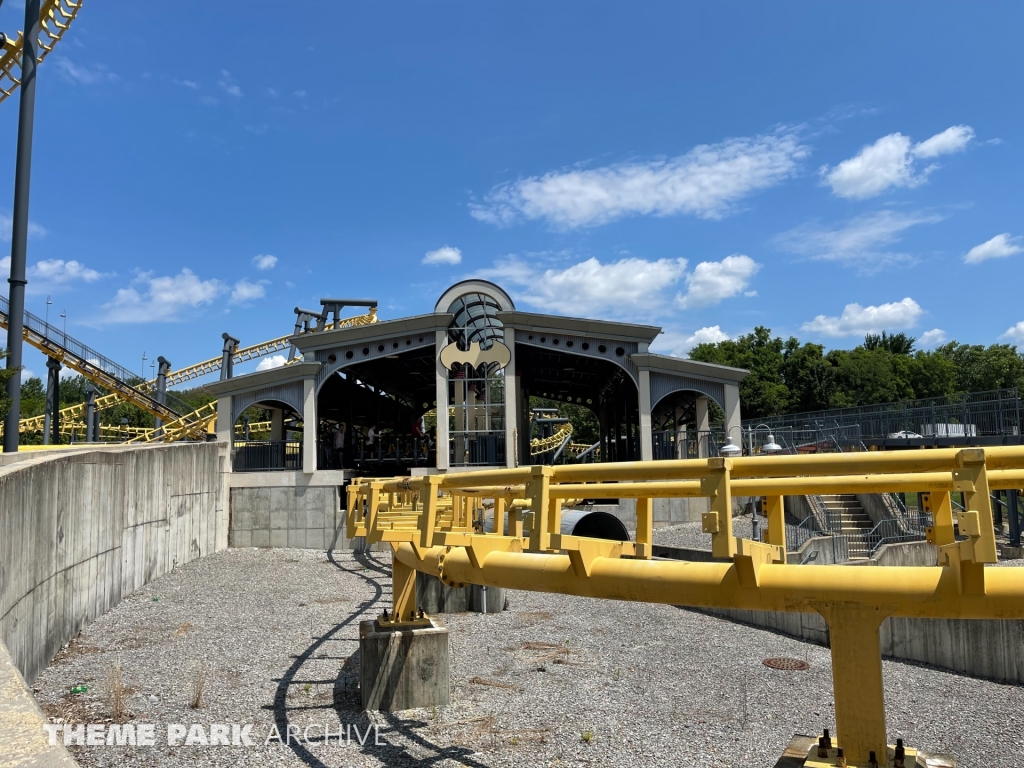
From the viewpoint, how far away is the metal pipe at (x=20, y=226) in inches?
599

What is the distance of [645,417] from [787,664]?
1283 centimetres

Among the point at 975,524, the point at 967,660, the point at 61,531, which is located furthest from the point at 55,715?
the point at 967,660

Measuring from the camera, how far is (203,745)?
6891 mm

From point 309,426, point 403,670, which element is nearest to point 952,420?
point 309,426

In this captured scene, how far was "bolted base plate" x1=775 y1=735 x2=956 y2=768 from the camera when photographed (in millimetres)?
3262

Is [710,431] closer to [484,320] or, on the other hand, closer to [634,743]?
[484,320]

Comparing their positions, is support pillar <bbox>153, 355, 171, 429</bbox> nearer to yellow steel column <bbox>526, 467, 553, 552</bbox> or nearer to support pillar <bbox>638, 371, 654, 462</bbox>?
support pillar <bbox>638, 371, 654, 462</bbox>

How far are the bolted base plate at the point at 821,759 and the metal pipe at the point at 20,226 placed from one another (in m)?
16.6

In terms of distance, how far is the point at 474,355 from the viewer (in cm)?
2314

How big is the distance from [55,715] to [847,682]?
7776 millimetres

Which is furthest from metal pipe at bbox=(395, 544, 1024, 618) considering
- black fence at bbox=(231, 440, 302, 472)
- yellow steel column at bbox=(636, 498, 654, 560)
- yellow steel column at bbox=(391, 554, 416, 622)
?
black fence at bbox=(231, 440, 302, 472)

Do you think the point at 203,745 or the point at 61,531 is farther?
the point at 61,531

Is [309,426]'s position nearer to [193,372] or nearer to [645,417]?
[645,417]

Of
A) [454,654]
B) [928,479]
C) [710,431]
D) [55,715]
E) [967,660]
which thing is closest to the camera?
[928,479]
